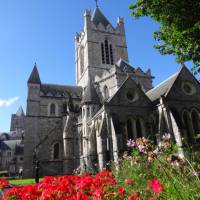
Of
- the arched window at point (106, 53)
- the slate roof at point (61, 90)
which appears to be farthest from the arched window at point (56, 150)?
the arched window at point (106, 53)

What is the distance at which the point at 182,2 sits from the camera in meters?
10.3

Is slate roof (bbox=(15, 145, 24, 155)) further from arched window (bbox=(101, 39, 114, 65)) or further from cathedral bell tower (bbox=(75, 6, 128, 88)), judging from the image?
arched window (bbox=(101, 39, 114, 65))

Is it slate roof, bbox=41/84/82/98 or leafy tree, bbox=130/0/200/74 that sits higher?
slate roof, bbox=41/84/82/98

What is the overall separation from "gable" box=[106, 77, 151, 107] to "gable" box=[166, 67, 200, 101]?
269 centimetres

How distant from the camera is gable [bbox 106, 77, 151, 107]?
844 inches

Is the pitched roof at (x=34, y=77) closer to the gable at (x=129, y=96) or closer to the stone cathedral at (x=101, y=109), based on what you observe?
the stone cathedral at (x=101, y=109)

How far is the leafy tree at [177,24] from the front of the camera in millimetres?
10641

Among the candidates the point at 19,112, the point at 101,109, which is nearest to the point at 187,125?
the point at 101,109

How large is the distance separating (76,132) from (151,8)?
20.9 m

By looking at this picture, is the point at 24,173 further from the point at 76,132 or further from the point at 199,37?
the point at 199,37

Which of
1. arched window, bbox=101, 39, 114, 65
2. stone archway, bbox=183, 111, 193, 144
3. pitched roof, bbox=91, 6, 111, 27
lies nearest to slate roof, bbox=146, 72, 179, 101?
stone archway, bbox=183, 111, 193, 144

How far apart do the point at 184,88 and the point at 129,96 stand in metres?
6.20

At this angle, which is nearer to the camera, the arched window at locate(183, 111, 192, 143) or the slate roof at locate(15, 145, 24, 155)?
the arched window at locate(183, 111, 192, 143)

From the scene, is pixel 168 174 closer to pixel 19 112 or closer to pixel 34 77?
pixel 34 77
